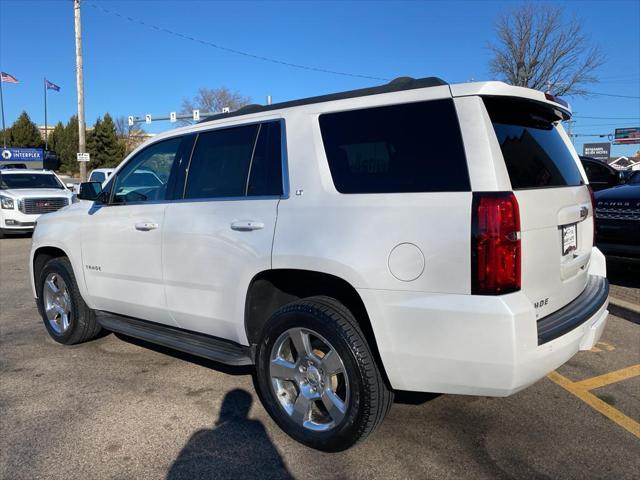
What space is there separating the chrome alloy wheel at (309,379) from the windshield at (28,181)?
1371cm

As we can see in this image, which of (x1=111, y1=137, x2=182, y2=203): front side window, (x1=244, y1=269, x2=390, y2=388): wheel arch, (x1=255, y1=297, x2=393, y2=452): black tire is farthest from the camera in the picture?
(x1=111, y1=137, x2=182, y2=203): front side window

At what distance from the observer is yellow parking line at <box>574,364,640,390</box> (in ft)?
12.9

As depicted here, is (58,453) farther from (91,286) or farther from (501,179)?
(501,179)

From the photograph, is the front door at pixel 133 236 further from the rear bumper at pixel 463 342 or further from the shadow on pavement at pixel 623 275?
the shadow on pavement at pixel 623 275

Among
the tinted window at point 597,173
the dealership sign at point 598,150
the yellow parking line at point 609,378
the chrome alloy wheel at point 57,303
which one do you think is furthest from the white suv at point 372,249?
the dealership sign at point 598,150

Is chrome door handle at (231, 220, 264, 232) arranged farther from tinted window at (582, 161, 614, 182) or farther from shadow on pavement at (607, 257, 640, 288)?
tinted window at (582, 161, 614, 182)

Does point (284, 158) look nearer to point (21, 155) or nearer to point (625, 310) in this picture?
point (625, 310)

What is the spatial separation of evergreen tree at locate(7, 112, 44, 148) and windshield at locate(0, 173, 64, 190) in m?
53.6

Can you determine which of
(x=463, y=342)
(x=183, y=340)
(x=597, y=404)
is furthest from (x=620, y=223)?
(x=183, y=340)

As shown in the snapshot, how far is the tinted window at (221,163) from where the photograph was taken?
3.51 meters

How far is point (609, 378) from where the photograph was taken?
161 inches

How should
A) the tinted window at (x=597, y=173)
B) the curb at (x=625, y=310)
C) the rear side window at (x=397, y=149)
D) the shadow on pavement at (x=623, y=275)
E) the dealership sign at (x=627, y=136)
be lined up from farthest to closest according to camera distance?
the dealership sign at (x=627, y=136), the tinted window at (x=597, y=173), the shadow on pavement at (x=623, y=275), the curb at (x=625, y=310), the rear side window at (x=397, y=149)

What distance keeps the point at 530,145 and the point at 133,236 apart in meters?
2.89

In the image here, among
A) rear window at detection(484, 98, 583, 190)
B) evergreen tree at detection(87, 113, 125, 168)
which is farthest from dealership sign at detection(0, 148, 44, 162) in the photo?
rear window at detection(484, 98, 583, 190)
